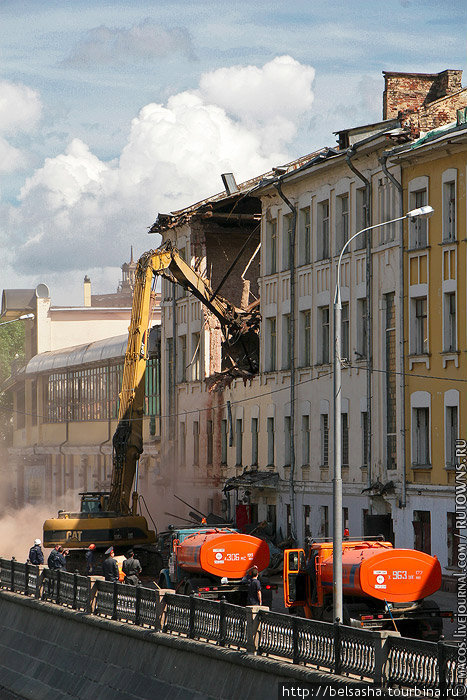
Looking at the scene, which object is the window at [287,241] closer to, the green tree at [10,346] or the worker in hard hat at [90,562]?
the worker in hard hat at [90,562]

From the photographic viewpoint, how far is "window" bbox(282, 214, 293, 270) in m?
51.0

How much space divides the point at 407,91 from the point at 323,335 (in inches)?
334

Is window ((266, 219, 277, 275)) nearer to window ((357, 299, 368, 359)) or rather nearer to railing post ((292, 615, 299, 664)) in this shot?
window ((357, 299, 368, 359))

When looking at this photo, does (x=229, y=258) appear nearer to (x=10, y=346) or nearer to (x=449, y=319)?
(x=449, y=319)

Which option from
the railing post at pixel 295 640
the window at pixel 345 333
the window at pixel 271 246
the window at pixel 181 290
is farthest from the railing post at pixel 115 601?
the window at pixel 181 290

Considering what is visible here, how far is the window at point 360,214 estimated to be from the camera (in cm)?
4516

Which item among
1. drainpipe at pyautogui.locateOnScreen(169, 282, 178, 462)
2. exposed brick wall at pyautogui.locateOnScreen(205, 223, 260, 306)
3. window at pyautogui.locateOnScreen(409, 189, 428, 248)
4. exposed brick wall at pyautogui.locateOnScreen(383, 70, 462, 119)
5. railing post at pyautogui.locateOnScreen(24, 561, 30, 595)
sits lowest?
railing post at pyautogui.locateOnScreen(24, 561, 30, 595)

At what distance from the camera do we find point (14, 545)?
6450 cm

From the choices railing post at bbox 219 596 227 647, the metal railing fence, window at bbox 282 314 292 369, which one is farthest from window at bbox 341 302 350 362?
railing post at bbox 219 596 227 647

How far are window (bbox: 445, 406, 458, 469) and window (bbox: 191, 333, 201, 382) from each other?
21.9 metres

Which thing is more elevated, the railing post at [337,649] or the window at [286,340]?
the window at [286,340]

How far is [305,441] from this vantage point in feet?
163

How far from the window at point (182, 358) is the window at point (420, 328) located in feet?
71.5

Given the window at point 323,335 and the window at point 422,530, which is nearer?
the window at point 422,530
